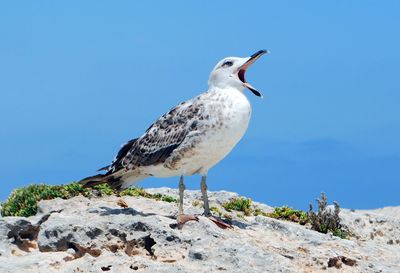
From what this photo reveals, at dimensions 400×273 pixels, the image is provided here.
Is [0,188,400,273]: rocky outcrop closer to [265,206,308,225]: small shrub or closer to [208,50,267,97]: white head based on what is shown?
[208,50,267,97]: white head

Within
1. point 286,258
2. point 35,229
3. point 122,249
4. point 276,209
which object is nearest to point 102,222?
point 122,249

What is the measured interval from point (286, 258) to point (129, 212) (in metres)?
3.25

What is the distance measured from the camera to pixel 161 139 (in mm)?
15305

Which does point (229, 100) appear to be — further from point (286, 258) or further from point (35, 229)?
point (35, 229)

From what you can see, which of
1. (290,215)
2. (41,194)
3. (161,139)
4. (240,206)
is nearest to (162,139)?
(161,139)

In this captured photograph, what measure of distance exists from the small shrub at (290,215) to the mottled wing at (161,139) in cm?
526

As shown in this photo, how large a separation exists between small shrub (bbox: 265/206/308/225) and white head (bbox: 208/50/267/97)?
572 cm

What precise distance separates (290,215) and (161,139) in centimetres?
611

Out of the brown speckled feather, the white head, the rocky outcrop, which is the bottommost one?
the rocky outcrop

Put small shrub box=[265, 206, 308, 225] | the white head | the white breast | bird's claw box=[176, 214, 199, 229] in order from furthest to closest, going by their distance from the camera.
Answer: small shrub box=[265, 206, 308, 225] < the white head < the white breast < bird's claw box=[176, 214, 199, 229]

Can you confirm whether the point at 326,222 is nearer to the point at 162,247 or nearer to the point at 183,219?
the point at 183,219

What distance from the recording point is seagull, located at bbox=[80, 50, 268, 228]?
14.6 meters

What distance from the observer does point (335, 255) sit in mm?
13977

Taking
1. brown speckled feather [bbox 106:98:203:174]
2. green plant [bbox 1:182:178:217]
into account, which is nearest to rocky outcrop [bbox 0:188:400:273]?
brown speckled feather [bbox 106:98:203:174]
